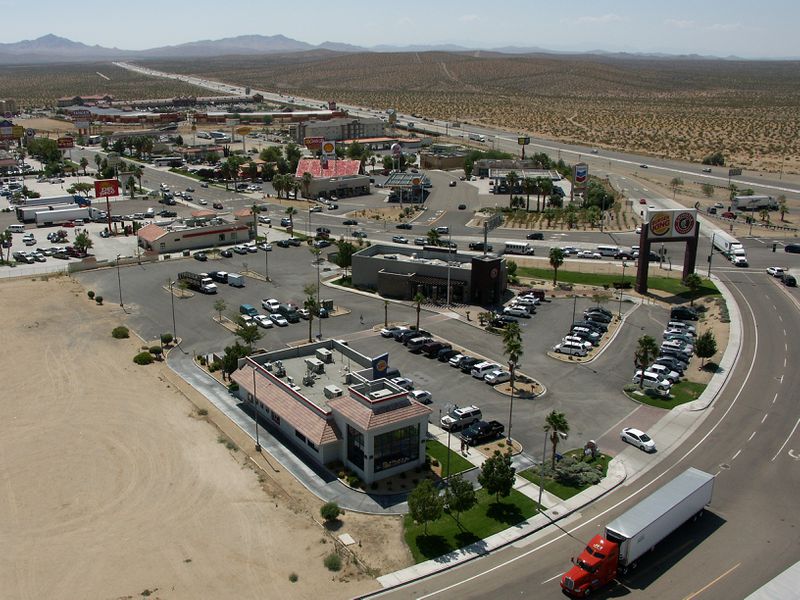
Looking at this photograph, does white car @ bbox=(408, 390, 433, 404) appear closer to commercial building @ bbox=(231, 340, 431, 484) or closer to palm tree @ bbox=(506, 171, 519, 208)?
commercial building @ bbox=(231, 340, 431, 484)

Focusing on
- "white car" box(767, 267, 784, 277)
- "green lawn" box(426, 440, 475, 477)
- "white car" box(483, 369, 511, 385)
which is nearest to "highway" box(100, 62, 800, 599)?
"green lawn" box(426, 440, 475, 477)

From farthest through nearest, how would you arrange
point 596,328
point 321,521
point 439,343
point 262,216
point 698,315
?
point 262,216 → point 698,315 → point 596,328 → point 439,343 → point 321,521

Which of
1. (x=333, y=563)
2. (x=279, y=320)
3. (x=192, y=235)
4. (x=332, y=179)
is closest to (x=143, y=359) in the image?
(x=279, y=320)

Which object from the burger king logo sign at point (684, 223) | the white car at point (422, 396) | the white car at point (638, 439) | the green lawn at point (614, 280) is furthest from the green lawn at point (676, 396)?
the burger king logo sign at point (684, 223)

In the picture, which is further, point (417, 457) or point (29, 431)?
point (29, 431)

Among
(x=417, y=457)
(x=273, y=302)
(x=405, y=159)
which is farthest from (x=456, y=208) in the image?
(x=417, y=457)

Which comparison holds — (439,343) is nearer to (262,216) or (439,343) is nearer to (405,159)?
(262,216)

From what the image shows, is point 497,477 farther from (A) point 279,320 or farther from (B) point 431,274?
(B) point 431,274
